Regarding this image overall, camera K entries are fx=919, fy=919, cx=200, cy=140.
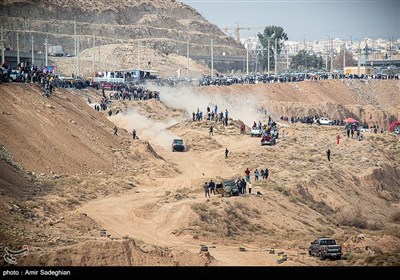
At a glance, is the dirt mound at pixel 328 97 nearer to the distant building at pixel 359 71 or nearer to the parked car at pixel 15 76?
the distant building at pixel 359 71

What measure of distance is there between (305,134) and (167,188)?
90.9 ft

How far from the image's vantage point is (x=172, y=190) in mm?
51000

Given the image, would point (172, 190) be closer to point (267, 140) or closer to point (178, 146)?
point (178, 146)

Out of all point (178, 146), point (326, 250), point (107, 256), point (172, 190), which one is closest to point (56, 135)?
point (172, 190)

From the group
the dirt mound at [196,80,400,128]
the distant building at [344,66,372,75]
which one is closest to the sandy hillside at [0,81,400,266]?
the dirt mound at [196,80,400,128]

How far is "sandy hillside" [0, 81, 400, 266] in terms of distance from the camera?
117ft

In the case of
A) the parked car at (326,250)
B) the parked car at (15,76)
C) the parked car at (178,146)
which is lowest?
the parked car at (326,250)

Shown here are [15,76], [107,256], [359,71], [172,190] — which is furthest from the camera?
[359,71]

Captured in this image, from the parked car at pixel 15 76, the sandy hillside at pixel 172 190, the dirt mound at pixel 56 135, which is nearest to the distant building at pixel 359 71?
the sandy hillside at pixel 172 190

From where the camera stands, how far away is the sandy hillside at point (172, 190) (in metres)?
35.6

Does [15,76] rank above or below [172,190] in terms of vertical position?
above

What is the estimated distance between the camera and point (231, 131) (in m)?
75.3

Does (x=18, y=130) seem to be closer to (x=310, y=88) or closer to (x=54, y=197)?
(x=54, y=197)
